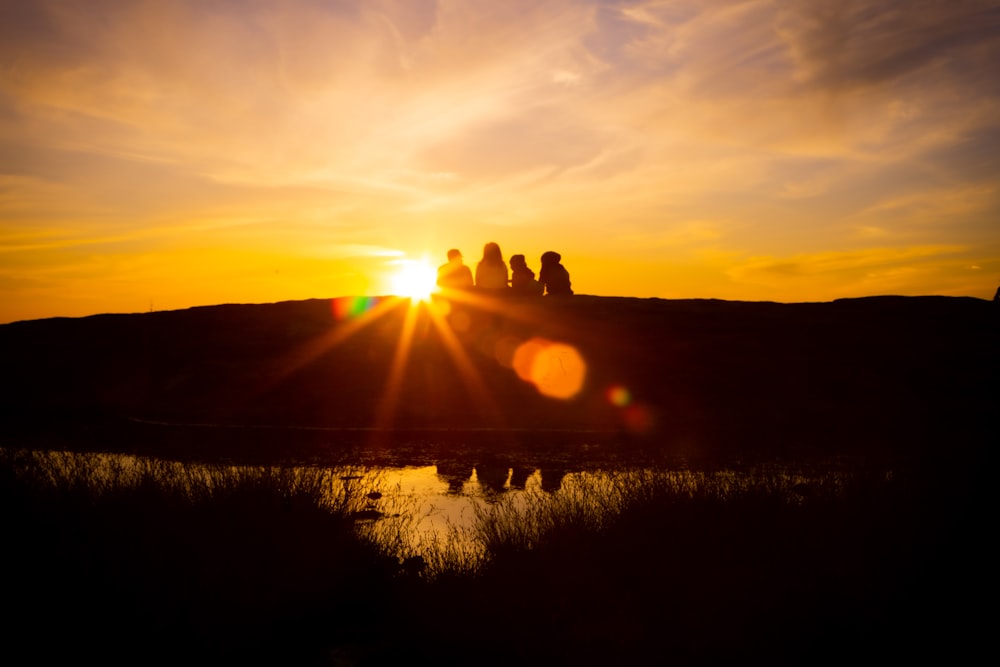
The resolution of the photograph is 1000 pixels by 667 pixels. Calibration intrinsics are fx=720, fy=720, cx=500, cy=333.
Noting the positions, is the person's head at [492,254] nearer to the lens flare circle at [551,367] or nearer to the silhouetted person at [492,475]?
the lens flare circle at [551,367]

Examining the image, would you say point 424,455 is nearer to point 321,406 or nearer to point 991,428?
point 321,406

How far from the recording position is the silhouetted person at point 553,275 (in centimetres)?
2702

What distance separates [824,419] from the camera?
61.0 ft

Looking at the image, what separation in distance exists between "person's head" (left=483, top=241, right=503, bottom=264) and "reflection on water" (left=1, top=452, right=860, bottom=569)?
45.4 ft

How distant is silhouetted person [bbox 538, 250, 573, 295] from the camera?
2702 centimetres

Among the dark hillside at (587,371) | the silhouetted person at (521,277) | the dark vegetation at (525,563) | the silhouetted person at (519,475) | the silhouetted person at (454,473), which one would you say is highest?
the silhouetted person at (521,277)

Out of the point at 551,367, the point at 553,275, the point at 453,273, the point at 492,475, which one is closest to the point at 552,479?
Result: the point at 492,475

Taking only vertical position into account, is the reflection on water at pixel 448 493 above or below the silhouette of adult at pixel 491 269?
below

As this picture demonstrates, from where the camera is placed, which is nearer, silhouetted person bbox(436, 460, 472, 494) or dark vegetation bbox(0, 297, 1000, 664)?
dark vegetation bbox(0, 297, 1000, 664)

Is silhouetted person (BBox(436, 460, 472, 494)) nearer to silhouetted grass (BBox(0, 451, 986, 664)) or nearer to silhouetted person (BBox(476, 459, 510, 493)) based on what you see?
silhouetted person (BBox(476, 459, 510, 493))

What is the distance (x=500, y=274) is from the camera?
2558 centimetres

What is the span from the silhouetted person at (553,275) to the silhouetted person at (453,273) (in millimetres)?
3401

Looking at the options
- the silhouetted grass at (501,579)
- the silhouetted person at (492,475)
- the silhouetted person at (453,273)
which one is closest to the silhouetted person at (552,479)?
the silhouetted person at (492,475)

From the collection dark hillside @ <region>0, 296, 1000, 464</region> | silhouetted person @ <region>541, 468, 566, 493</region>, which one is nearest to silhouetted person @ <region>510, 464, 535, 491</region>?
silhouetted person @ <region>541, 468, 566, 493</region>
